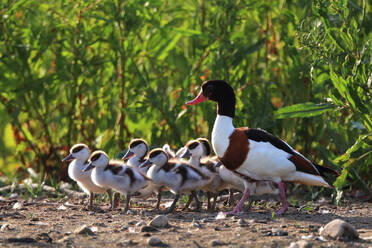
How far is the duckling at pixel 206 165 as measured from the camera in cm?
677

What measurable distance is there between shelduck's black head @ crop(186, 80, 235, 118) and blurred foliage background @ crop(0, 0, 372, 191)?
1079 millimetres

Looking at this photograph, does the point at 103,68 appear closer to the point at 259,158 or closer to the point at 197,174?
the point at 197,174

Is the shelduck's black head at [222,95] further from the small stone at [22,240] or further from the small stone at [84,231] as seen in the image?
the small stone at [22,240]

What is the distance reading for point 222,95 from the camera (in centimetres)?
664

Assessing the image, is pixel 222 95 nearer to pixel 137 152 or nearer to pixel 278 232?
pixel 137 152

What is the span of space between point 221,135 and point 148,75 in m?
2.20

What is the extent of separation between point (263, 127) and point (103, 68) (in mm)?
2070

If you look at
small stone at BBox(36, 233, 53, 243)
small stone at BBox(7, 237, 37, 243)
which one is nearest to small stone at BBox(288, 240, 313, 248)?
small stone at BBox(36, 233, 53, 243)

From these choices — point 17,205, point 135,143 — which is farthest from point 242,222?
point 17,205

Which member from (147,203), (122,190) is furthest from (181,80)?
(122,190)

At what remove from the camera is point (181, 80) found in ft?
28.5

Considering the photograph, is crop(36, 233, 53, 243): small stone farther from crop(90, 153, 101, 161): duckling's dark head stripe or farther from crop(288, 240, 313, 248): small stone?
crop(288, 240, 313, 248): small stone

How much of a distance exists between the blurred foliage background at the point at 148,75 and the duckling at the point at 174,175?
1.19 m

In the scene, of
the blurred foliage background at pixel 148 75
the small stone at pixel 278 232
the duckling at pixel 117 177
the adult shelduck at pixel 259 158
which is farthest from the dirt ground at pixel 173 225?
the blurred foliage background at pixel 148 75
